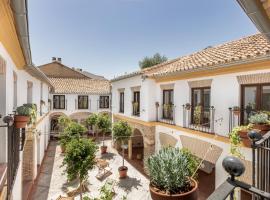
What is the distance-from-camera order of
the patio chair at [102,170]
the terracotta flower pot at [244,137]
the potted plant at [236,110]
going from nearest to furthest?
the terracotta flower pot at [244,137], the potted plant at [236,110], the patio chair at [102,170]

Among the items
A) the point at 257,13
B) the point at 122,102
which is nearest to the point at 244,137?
the point at 257,13

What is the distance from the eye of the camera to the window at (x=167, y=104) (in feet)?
41.7

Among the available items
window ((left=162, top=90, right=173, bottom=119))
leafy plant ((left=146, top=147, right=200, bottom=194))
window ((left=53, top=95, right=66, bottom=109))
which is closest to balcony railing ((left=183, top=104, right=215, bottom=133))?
window ((left=162, top=90, right=173, bottom=119))

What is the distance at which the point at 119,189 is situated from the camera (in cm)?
1238

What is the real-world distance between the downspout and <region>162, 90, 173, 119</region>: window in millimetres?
9904

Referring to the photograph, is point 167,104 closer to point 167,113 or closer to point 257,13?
point 167,113

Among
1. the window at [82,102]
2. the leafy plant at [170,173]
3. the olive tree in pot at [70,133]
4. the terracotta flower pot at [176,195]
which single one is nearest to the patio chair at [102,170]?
the olive tree in pot at [70,133]

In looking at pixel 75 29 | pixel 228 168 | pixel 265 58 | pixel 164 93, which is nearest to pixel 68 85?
pixel 75 29

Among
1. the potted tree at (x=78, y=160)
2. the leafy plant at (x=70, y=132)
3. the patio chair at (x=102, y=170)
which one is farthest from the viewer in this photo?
the leafy plant at (x=70, y=132)

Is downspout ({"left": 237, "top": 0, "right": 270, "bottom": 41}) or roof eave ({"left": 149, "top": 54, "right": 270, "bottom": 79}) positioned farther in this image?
roof eave ({"left": 149, "top": 54, "right": 270, "bottom": 79})

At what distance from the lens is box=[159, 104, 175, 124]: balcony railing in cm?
1249

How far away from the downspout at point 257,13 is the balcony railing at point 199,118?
23.0 ft

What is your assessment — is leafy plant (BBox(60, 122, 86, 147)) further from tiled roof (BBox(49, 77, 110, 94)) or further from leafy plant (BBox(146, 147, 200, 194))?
leafy plant (BBox(146, 147, 200, 194))

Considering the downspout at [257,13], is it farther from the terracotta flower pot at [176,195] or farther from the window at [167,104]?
the window at [167,104]
